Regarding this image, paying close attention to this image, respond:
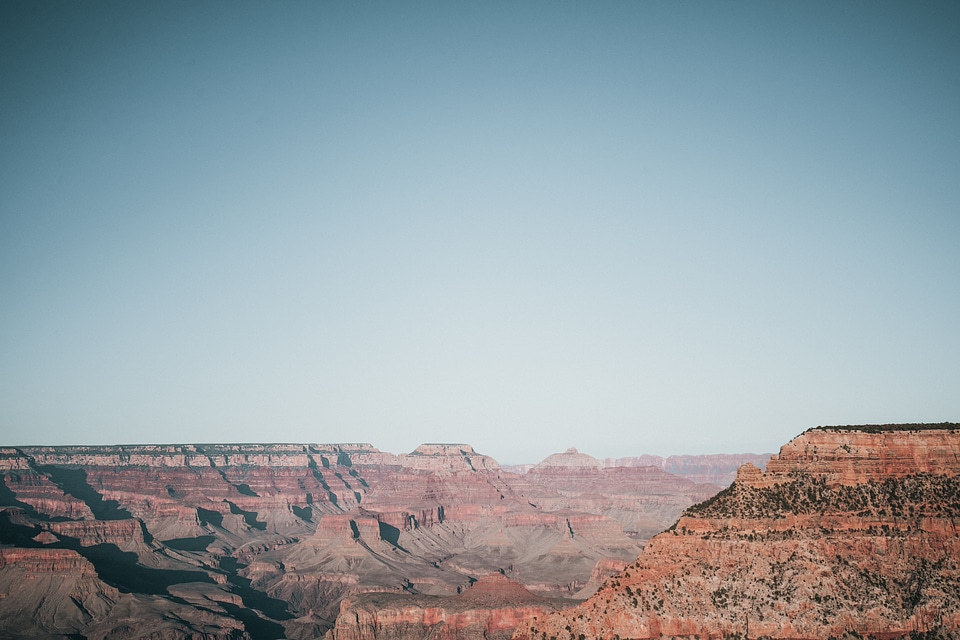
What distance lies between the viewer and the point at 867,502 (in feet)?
280

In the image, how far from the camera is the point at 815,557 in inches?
3226

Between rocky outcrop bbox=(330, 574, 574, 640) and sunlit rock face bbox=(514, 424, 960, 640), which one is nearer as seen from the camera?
sunlit rock face bbox=(514, 424, 960, 640)

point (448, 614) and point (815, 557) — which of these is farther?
point (448, 614)

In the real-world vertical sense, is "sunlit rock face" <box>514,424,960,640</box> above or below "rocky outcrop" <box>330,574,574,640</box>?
above

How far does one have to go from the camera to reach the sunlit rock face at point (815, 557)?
3076 inches

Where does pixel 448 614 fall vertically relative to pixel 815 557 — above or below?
below

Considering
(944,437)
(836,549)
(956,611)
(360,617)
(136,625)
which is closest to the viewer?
(956,611)

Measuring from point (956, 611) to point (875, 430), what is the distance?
20.3 m

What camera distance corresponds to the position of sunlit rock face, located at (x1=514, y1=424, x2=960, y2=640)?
7812 cm

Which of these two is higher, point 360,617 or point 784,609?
point 784,609

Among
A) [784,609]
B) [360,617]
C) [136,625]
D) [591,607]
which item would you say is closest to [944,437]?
[784,609]

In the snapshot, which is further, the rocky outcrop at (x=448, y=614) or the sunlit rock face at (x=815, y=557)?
the rocky outcrop at (x=448, y=614)

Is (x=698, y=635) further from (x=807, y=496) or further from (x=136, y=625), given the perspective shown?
(x=136, y=625)

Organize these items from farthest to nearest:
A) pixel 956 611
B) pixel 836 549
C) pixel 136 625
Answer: pixel 136 625 → pixel 836 549 → pixel 956 611
